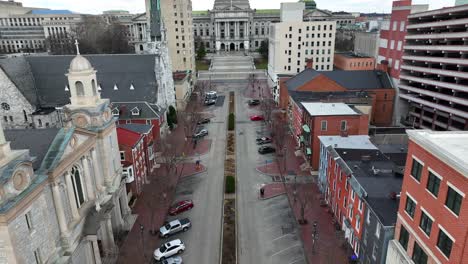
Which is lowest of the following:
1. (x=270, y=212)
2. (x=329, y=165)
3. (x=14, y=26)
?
(x=270, y=212)

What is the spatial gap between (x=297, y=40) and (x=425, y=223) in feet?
273

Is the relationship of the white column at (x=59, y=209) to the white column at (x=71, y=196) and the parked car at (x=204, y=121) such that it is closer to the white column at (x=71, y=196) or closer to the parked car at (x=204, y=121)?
the white column at (x=71, y=196)

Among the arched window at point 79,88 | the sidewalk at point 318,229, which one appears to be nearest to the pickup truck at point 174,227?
the sidewalk at point 318,229

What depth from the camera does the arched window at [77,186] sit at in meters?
29.6

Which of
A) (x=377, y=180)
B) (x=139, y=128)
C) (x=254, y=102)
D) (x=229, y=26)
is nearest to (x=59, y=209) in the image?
(x=139, y=128)

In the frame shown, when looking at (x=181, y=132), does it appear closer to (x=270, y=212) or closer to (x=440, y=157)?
(x=270, y=212)

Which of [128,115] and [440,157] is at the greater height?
[440,157]

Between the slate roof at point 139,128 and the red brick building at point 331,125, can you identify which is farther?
the slate roof at point 139,128

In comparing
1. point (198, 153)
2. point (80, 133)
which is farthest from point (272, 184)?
point (80, 133)

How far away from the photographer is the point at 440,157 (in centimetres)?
2045

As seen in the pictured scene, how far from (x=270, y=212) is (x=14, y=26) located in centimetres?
21626

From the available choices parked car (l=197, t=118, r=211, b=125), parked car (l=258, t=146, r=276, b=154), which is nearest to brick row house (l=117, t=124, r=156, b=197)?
parked car (l=258, t=146, r=276, b=154)

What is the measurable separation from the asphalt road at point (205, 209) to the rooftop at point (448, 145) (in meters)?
22.1

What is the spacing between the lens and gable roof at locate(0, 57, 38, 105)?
2329 inches
